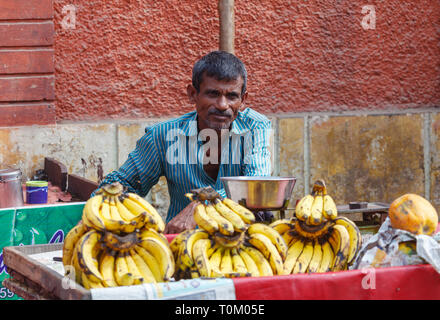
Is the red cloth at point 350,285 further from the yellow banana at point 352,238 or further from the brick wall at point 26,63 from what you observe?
the brick wall at point 26,63

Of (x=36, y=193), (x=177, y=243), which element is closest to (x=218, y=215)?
(x=177, y=243)

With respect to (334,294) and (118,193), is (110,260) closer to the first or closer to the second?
(118,193)

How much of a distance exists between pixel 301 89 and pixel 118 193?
137 inches

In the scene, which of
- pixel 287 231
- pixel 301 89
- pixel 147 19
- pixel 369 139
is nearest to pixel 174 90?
pixel 147 19

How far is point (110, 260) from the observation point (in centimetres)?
→ 164

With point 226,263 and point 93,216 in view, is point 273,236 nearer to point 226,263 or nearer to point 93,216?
point 226,263

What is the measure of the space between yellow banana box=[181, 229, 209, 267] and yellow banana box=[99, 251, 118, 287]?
7.2 inches

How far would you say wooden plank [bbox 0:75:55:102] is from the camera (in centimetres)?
434

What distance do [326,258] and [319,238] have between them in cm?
9

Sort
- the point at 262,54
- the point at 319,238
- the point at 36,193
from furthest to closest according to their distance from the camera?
the point at 262,54 < the point at 36,193 < the point at 319,238

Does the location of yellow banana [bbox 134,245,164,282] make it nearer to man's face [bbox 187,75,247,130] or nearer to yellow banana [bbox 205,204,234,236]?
yellow banana [bbox 205,204,234,236]

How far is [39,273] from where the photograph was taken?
169 centimetres

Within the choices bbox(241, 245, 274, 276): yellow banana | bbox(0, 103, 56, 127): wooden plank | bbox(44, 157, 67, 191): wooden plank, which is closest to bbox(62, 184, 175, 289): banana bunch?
bbox(241, 245, 274, 276): yellow banana

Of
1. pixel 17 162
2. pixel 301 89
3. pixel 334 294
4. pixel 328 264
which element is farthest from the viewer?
pixel 301 89
